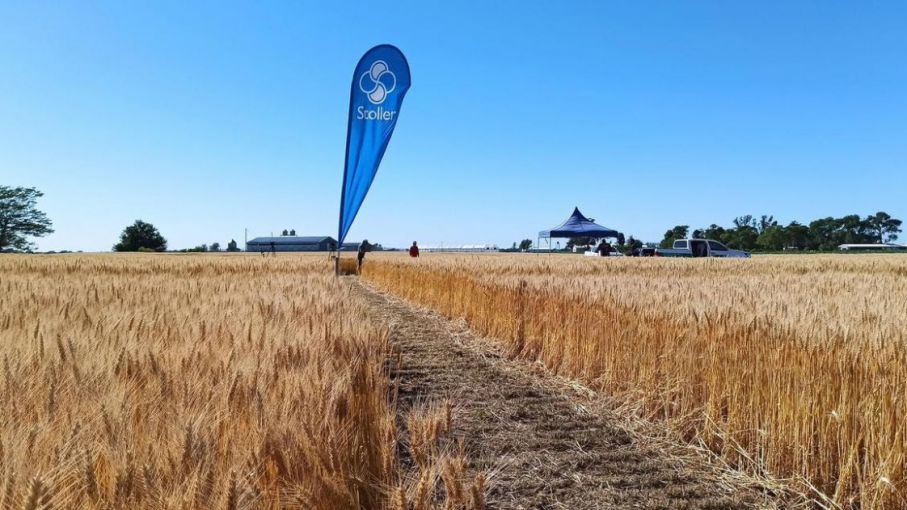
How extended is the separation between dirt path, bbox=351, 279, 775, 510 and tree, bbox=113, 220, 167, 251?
78.3 meters

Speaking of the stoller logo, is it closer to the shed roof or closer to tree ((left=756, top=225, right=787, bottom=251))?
the shed roof

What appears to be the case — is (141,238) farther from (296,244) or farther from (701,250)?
(701,250)

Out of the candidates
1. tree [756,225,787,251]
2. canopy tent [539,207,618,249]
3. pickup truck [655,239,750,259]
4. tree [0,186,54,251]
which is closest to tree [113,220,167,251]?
tree [0,186,54,251]

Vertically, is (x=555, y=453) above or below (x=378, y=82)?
below

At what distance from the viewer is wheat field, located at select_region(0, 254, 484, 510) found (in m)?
0.88

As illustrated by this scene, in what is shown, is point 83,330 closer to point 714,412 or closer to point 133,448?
point 133,448

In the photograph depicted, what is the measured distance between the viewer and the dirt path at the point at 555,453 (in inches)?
73.9

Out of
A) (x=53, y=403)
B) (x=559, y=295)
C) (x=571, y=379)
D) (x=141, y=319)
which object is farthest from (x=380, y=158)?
(x=53, y=403)

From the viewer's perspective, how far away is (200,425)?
116 cm

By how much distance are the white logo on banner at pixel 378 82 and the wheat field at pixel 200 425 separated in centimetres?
665

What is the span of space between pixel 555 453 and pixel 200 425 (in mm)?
1656

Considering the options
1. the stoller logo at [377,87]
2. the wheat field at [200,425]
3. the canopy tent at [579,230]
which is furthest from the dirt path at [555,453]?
the canopy tent at [579,230]

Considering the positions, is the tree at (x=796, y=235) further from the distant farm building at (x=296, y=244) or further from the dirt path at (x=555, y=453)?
the dirt path at (x=555, y=453)

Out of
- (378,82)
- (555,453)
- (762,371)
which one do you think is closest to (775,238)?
(378,82)
